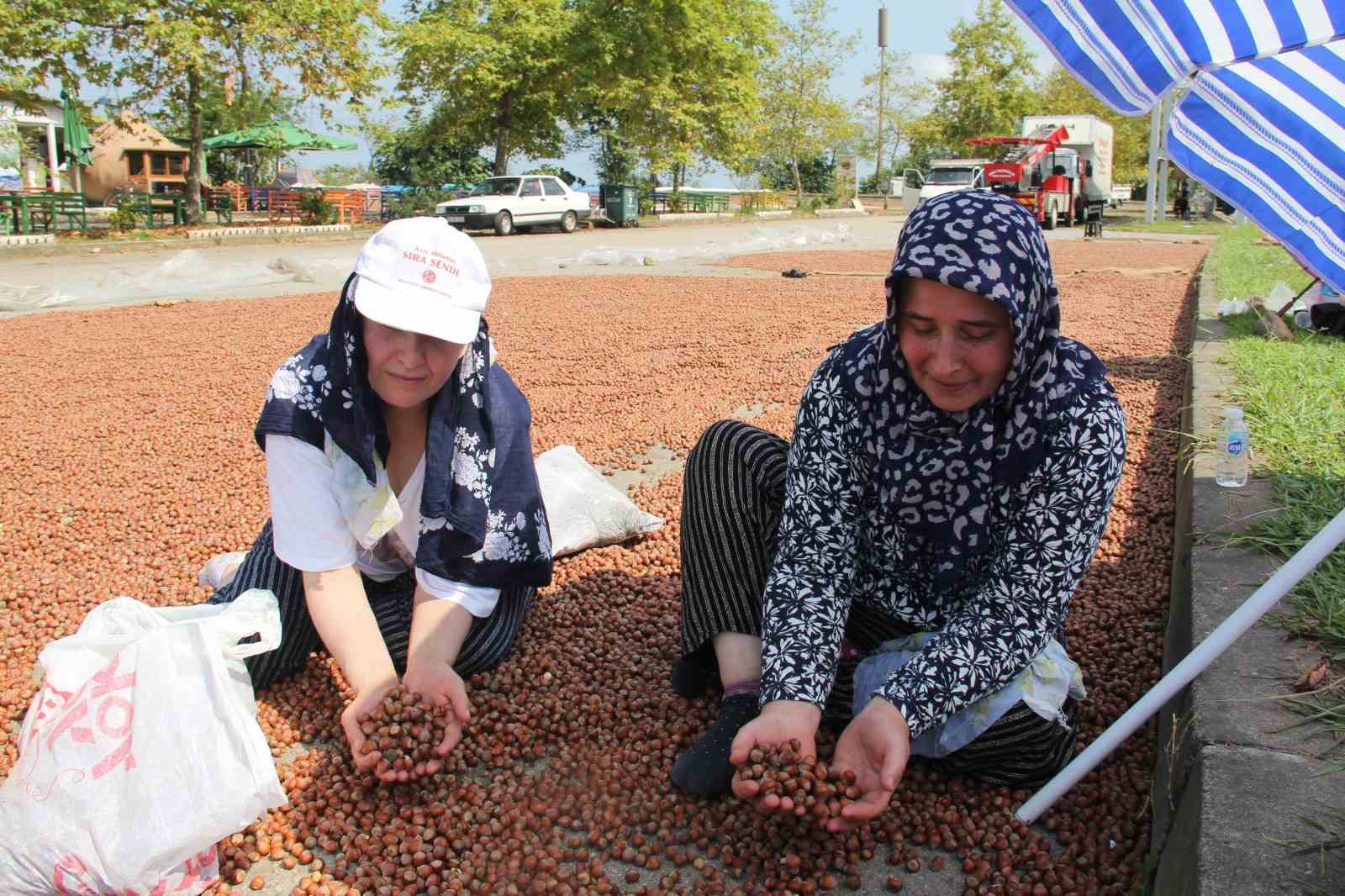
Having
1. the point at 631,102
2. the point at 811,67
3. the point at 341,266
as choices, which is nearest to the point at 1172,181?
the point at 811,67

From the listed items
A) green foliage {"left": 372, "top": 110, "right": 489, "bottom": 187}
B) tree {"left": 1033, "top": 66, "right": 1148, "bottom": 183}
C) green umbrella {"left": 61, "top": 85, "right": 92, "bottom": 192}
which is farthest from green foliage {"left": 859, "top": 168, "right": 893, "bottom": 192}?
green umbrella {"left": 61, "top": 85, "right": 92, "bottom": 192}

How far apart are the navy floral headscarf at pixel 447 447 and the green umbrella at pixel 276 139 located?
22463 mm

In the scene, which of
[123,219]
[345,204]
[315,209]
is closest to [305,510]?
[123,219]

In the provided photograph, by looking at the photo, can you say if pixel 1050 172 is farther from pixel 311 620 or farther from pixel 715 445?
pixel 311 620

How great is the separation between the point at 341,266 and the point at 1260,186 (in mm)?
12100

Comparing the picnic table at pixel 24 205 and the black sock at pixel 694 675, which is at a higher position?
the picnic table at pixel 24 205

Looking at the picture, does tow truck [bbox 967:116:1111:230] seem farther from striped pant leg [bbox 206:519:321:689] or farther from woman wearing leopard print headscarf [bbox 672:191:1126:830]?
striped pant leg [bbox 206:519:321:689]

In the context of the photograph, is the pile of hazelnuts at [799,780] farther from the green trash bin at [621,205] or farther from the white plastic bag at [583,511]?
the green trash bin at [621,205]

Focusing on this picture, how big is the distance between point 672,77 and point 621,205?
4.58 metres

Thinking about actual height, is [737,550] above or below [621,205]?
below

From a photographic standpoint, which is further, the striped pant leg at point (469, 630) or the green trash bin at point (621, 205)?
the green trash bin at point (621, 205)

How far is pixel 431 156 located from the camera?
30.0m

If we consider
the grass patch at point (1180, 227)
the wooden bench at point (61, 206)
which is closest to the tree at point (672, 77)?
the grass patch at point (1180, 227)

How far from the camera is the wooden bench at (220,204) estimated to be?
22156mm
